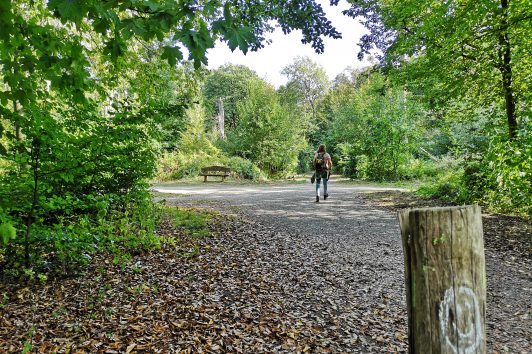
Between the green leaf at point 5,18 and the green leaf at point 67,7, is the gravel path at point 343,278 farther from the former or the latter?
the green leaf at point 5,18

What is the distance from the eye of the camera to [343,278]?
4.49 m

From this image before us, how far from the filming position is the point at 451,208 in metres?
1.33

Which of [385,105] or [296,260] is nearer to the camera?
[296,260]

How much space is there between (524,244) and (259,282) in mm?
4569

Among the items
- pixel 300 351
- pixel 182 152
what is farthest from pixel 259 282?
pixel 182 152

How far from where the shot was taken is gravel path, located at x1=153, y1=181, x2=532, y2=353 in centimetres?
313

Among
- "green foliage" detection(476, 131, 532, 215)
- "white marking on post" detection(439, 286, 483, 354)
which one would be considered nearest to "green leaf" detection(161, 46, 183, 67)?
"white marking on post" detection(439, 286, 483, 354)

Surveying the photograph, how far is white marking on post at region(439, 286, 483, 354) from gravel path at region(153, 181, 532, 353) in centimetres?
177

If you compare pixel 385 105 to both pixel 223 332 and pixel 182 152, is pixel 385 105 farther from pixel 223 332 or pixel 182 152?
pixel 223 332

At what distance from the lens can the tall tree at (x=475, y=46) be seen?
6.39m

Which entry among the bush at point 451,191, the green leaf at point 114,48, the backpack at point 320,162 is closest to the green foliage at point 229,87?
the backpack at point 320,162

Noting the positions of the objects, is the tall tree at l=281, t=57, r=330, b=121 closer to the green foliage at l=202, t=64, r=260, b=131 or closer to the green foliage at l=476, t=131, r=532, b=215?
the green foliage at l=202, t=64, r=260, b=131

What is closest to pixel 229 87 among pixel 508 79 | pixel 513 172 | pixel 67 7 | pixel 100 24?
pixel 508 79

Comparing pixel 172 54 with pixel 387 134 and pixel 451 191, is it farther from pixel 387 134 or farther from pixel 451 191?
pixel 387 134
